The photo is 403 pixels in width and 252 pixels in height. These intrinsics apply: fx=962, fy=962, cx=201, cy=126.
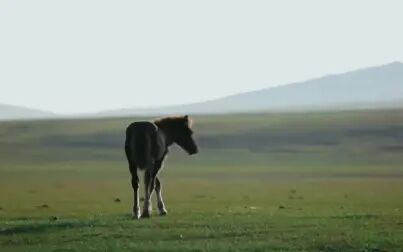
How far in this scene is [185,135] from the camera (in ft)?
86.1

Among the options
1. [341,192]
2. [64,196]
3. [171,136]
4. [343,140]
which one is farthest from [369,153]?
[171,136]

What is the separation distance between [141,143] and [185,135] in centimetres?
198

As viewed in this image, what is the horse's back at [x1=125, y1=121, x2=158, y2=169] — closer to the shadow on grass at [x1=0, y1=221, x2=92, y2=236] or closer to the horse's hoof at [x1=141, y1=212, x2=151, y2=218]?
Answer: the horse's hoof at [x1=141, y1=212, x2=151, y2=218]

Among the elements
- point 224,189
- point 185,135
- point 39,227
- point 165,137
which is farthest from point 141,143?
point 224,189

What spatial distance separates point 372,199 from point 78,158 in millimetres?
45949

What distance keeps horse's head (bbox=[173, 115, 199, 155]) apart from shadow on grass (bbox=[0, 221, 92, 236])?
14.0 ft

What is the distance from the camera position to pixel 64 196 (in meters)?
39.7

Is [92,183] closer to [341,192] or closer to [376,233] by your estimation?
[341,192]

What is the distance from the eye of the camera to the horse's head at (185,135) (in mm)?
26081

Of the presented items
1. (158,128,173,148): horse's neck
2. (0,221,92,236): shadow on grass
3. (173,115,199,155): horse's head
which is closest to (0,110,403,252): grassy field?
(0,221,92,236): shadow on grass

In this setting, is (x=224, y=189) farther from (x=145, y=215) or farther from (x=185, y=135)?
(x=145, y=215)

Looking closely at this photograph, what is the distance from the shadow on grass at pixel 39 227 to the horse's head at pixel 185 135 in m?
4.27

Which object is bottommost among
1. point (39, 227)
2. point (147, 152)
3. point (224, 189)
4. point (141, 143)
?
point (224, 189)

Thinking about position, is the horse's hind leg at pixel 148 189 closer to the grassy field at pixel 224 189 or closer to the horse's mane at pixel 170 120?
the grassy field at pixel 224 189
